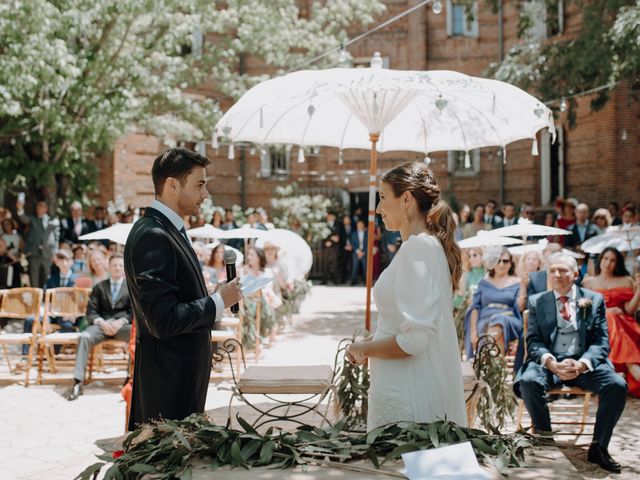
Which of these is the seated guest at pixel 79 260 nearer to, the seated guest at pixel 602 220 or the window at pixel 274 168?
the seated guest at pixel 602 220

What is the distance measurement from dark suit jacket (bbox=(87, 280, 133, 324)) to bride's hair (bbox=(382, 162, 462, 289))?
251 inches

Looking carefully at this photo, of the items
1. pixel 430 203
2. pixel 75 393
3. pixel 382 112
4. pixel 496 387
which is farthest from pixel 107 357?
pixel 430 203

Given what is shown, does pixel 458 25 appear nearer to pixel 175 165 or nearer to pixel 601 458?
pixel 601 458

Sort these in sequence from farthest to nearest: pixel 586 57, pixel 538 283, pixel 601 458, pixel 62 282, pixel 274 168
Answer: pixel 274 168 < pixel 586 57 < pixel 62 282 < pixel 538 283 < pixel 601 458

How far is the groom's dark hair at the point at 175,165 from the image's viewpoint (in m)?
3.64

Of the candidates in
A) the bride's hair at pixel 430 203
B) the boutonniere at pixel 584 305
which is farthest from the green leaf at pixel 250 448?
the boutonniere at pixel 584 305

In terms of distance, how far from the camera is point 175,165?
11.9 ft

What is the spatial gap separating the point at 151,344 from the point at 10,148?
13194mm

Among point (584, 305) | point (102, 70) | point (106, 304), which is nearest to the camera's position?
point (584, 305)

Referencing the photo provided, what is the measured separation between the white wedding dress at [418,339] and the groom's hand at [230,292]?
2.04ft

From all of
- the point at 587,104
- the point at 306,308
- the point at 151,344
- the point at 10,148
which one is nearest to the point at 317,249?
the point at 306,308

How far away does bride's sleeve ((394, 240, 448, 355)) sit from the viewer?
10.6 feet

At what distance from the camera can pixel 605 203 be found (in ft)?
67.0

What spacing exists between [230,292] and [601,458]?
362 cm
